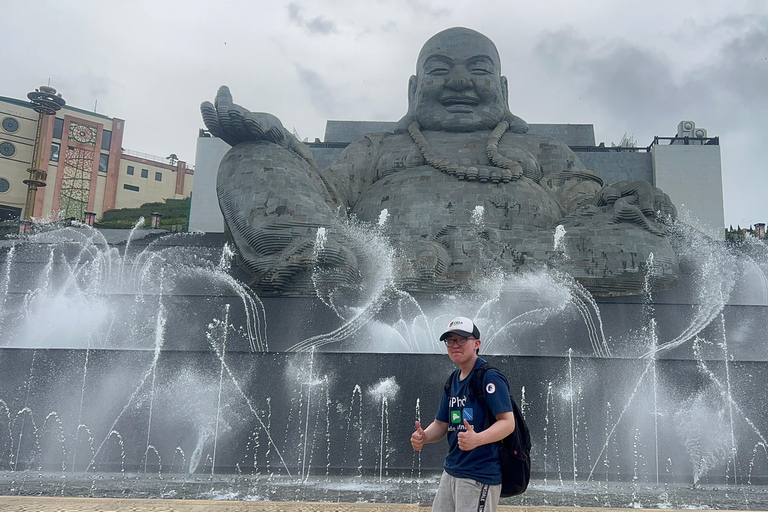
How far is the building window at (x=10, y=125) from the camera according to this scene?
95.3 ft

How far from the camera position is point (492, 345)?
632 cm

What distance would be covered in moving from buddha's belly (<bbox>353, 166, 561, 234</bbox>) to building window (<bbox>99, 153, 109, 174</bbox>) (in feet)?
86.6

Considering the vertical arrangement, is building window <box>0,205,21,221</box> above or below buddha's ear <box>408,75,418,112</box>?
above

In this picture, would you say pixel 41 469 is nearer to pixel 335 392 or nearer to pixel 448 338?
pixel 335 392

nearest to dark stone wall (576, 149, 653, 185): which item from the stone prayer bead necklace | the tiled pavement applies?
the stone prayer bead necklace

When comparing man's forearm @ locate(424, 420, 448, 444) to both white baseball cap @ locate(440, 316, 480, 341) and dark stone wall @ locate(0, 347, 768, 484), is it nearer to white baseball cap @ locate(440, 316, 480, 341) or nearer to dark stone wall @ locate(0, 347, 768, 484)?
white baseball cap @ locate(440, 316, 480, 341)

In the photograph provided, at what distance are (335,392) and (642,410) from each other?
2.11m

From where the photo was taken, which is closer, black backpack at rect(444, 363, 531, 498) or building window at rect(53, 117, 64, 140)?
black backpack at rect(444, 363, 531, 498)

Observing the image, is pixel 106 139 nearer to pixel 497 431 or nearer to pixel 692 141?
pixel 692 141

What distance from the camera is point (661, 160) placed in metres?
15.8

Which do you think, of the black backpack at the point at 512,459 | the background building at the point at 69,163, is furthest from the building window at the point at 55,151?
the black backpack at the point at 512,459

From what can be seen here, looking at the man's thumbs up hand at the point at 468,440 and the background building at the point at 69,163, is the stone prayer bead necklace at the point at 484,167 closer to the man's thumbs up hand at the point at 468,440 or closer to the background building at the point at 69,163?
the man's thumbs up hand at the point at 468,440

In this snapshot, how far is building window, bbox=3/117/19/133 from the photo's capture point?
2906cm

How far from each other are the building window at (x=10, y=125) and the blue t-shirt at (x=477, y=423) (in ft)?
105
